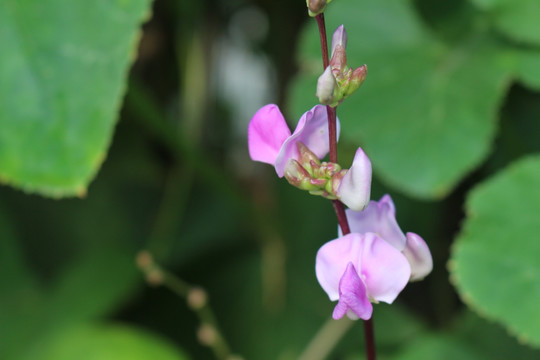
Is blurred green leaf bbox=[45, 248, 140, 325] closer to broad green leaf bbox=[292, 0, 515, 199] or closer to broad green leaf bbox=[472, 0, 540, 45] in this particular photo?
broad green leaf bbox=[292, 0, 515, 199]

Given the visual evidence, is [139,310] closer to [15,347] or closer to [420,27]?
[15,347]

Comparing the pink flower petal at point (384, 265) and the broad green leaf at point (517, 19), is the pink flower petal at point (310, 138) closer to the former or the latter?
the pink flower petal at point (384, 265)

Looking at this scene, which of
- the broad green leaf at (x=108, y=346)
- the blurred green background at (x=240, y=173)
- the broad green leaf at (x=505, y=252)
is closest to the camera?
the broad green leaf at (x=505, y=252)

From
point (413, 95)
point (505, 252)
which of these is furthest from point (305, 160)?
point (413, 95)

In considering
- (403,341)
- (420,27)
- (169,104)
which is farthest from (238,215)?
(420,27)

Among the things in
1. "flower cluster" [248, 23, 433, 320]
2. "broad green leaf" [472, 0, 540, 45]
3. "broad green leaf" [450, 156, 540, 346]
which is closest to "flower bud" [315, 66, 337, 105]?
"flower cluster" [248, 23, 433, 320]

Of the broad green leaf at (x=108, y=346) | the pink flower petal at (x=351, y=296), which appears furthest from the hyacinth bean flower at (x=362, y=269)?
the broad green leaf at (x=108, y=346)
